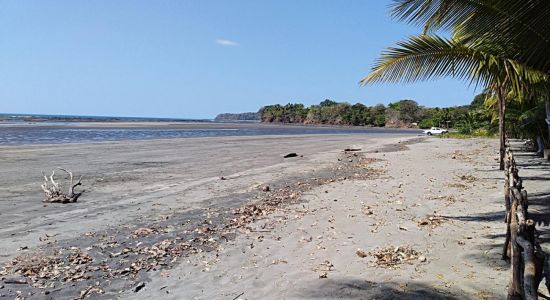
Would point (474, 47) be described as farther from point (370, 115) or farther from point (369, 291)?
point (370, 115)

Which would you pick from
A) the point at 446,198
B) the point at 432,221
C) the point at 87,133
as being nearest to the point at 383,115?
the point at 87,133

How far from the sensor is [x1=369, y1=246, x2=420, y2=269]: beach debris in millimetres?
6154

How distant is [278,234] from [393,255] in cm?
223

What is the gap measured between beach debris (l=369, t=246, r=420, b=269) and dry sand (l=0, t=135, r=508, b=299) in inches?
2.5

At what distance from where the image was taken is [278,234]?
26.4 ft

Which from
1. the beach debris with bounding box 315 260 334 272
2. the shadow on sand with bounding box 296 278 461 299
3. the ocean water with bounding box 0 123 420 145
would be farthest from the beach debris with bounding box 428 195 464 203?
the ocean water with bounding box 0 123 420 145

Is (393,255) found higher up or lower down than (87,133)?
higher up

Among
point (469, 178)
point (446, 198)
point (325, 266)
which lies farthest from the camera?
point (469, 178)

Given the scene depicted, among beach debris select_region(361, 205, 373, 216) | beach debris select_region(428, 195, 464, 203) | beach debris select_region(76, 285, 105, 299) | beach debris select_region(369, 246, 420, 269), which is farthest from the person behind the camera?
beach debris select_region(428, 195, 464, 203)

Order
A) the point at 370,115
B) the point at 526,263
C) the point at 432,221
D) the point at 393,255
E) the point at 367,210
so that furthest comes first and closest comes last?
1. the point at 370,115
2. the point at 367,210
3. the point at 432,221
4. the point at 393,255
5. the point at 526,263

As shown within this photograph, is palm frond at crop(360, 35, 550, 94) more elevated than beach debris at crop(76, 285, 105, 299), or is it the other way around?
palm frond at crop(360, 35, 550, 94)

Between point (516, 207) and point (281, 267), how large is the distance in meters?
3.12

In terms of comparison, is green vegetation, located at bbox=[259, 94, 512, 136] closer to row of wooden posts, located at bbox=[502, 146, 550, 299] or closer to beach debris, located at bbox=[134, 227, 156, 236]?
beach debris, located at bbox=[134, 227, 156, 236]

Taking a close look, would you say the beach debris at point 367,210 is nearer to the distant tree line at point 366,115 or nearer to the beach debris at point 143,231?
the beach debris at point 143,231
